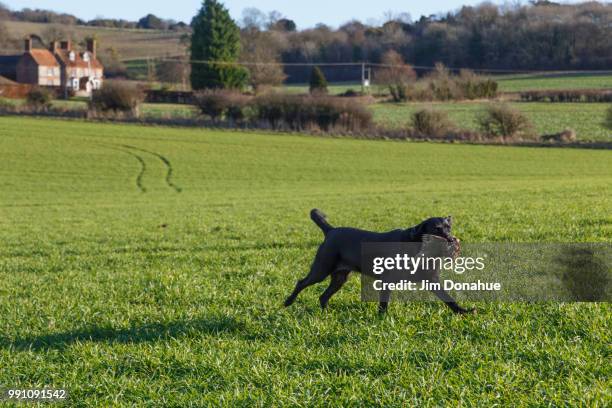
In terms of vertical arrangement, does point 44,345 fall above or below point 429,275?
below

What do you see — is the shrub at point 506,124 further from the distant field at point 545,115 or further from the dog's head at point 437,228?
the dog's head at point 437,228

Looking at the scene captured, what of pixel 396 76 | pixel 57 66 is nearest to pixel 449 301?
pixel 396 76

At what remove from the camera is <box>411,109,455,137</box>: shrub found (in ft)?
190

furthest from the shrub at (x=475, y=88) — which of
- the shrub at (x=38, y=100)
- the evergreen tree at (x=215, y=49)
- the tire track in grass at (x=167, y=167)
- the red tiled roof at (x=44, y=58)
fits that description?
the red tiled roof at (x=44, y=58)

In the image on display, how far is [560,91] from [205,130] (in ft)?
145

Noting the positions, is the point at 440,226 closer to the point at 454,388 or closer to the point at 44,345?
the point at 454,388

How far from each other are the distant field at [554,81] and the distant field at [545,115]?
6.94m

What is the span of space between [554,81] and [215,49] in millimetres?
46577

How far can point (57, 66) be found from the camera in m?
129

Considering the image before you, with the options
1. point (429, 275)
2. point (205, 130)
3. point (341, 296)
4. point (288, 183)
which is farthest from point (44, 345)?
point (205, 130)

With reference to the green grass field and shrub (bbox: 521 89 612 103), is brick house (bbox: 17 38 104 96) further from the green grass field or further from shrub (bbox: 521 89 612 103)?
the green grass field

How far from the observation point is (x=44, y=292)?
8.61m

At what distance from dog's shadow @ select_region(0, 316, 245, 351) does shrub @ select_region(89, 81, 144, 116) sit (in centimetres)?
6673

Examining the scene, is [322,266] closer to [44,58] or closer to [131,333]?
[131,333]
